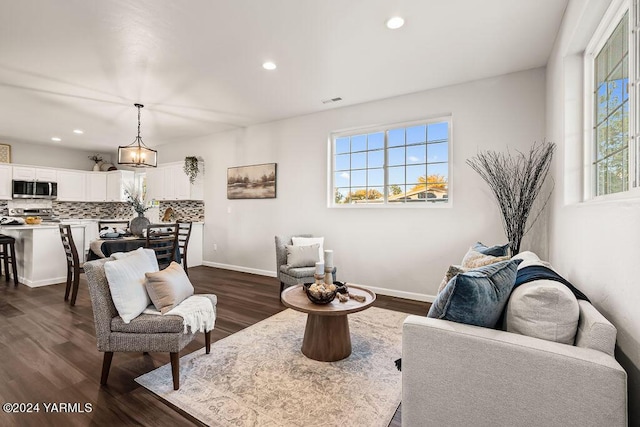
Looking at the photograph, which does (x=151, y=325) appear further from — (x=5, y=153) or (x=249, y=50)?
(x=5, y=153)

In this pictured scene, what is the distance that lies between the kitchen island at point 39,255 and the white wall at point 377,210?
7.86ft

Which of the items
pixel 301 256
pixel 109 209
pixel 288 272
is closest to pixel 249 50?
pixel 301 256

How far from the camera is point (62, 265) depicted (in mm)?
4723

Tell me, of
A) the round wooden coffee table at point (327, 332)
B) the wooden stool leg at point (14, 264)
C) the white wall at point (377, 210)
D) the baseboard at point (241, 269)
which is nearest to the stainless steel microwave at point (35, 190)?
the wooden stool leg at point (14, 264)

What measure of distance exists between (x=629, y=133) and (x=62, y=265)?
658 cm

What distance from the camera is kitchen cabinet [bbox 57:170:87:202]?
7.18m

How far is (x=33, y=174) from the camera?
264 inches

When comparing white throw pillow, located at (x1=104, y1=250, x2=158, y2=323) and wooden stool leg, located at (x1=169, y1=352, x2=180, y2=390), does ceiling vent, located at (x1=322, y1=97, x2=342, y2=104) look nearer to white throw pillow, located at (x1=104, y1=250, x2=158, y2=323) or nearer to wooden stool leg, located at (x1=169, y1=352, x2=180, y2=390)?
white throw pillow, located at (x1=104, y1=250, x2=158, y2=323)

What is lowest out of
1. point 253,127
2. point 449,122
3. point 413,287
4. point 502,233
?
point 413,287

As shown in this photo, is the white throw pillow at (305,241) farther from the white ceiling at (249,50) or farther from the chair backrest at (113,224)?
the chair backrest at (113,224)

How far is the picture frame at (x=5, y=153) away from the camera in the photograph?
257 inches

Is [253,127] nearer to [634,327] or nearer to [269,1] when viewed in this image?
[269,1]

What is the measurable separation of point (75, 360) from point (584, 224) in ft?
12.2

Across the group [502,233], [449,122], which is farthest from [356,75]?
[502,233]
